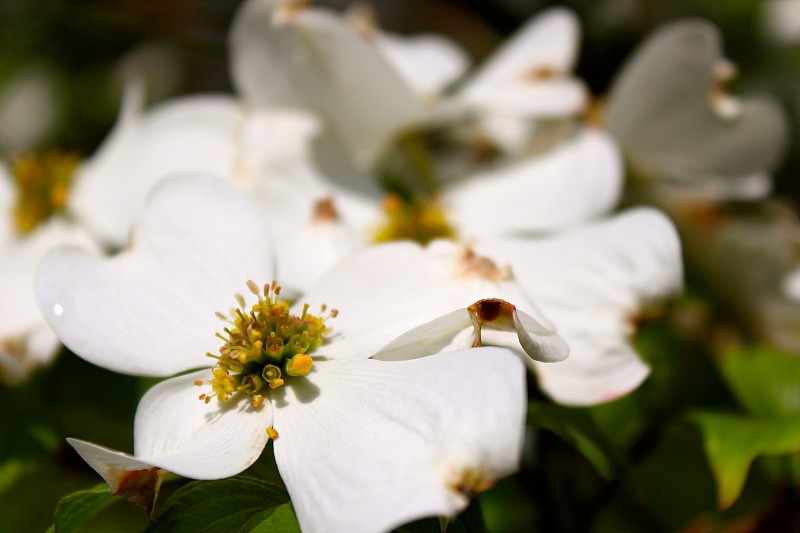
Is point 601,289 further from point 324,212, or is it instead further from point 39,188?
point 39,188

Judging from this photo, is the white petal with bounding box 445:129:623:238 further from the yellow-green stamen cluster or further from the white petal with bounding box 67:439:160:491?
the white petal with bounding box 67:439:160:491

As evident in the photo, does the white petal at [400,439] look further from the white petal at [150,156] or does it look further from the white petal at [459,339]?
the white petal at [150,156]

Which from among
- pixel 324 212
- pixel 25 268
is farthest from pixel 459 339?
pixel 25 268

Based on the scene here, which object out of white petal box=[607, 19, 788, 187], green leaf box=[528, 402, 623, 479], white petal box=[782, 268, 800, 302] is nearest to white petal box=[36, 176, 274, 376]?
green leaf box=[528, 402, 623, 479]

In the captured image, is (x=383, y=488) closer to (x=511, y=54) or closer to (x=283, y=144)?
(x=283, y=144)

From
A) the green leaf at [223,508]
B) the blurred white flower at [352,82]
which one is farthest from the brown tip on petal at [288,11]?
the green leaf at [223,508]

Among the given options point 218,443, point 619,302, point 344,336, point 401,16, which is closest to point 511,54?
point 619,302
